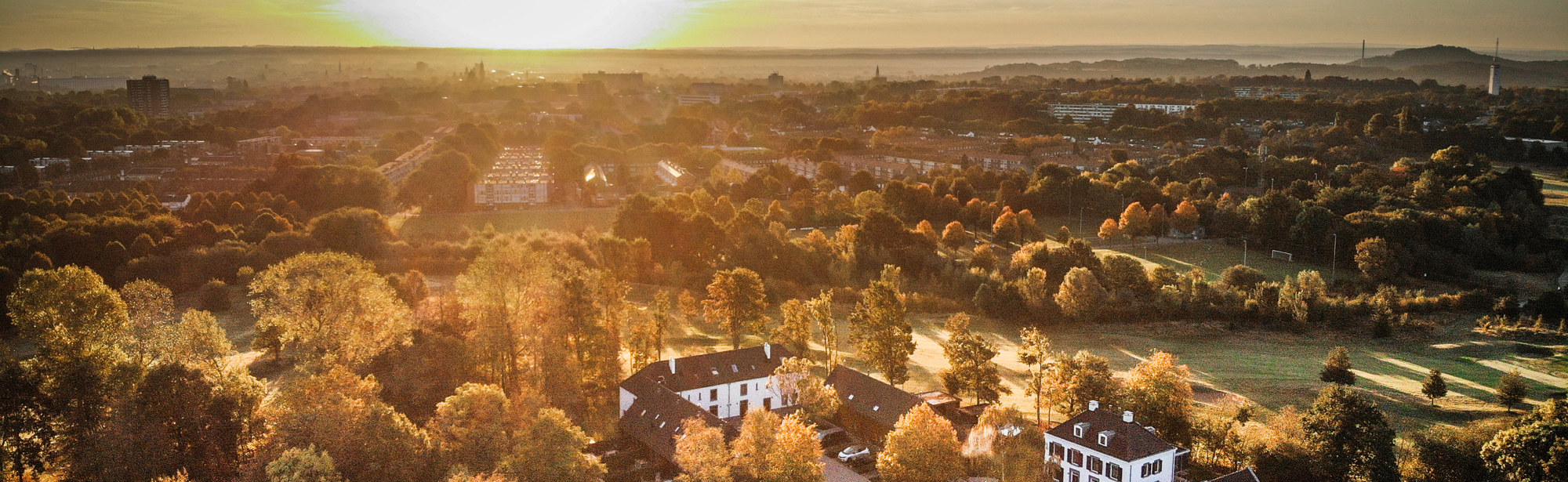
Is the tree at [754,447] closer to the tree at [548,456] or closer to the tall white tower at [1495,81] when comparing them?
the tree at [548,456]

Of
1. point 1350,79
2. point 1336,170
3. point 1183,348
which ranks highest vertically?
point 1350,79

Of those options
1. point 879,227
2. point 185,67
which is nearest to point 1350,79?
point 879,227

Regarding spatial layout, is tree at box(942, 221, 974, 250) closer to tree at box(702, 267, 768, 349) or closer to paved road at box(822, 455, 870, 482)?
tree at box(702, 267, 768, 349)

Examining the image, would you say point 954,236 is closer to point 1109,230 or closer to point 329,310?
point 1109,230

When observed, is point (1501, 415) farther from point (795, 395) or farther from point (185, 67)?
point (185, 67)

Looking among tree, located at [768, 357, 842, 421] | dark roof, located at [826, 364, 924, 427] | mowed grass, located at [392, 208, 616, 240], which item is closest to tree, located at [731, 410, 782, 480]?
tree, located at [768, 357, 842, 421]

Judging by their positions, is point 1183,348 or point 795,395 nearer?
point 795,395

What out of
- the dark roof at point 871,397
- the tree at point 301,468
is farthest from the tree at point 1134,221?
the tree at point 301,468
